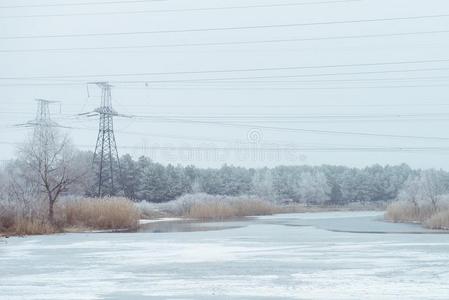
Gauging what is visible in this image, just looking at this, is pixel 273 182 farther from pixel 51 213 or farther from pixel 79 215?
pixel 51 213

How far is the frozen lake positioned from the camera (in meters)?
13.5

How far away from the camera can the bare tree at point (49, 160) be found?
42.4 m

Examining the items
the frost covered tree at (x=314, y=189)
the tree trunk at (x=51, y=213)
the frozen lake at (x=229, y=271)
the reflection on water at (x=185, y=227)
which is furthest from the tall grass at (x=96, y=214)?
the frost covered tree at (x=314, y=189)

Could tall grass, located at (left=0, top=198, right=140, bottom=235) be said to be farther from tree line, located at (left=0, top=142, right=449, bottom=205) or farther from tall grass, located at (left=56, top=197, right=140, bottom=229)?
tree line, located at (left=0, top=142, right=449, bottom=205)

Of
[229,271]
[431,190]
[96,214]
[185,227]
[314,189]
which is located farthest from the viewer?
[314,189]

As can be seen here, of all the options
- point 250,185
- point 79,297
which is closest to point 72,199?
point 79,297

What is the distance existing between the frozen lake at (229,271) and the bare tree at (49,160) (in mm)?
15941

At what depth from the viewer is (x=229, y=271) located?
17.0 metres

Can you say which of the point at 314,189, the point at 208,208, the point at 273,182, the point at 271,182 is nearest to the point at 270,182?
the point at 271,182

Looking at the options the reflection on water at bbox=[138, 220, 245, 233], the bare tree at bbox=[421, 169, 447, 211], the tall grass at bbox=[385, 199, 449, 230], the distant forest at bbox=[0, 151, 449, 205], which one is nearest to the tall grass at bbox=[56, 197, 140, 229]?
the reflection on water at bbox=[138, 220, 245, 233]

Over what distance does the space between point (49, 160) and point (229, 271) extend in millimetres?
28134

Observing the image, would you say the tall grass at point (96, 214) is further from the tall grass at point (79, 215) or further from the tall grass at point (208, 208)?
the tall grass at point (208, 208)

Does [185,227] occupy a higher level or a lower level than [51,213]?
lower

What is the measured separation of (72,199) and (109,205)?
3.72 metres
